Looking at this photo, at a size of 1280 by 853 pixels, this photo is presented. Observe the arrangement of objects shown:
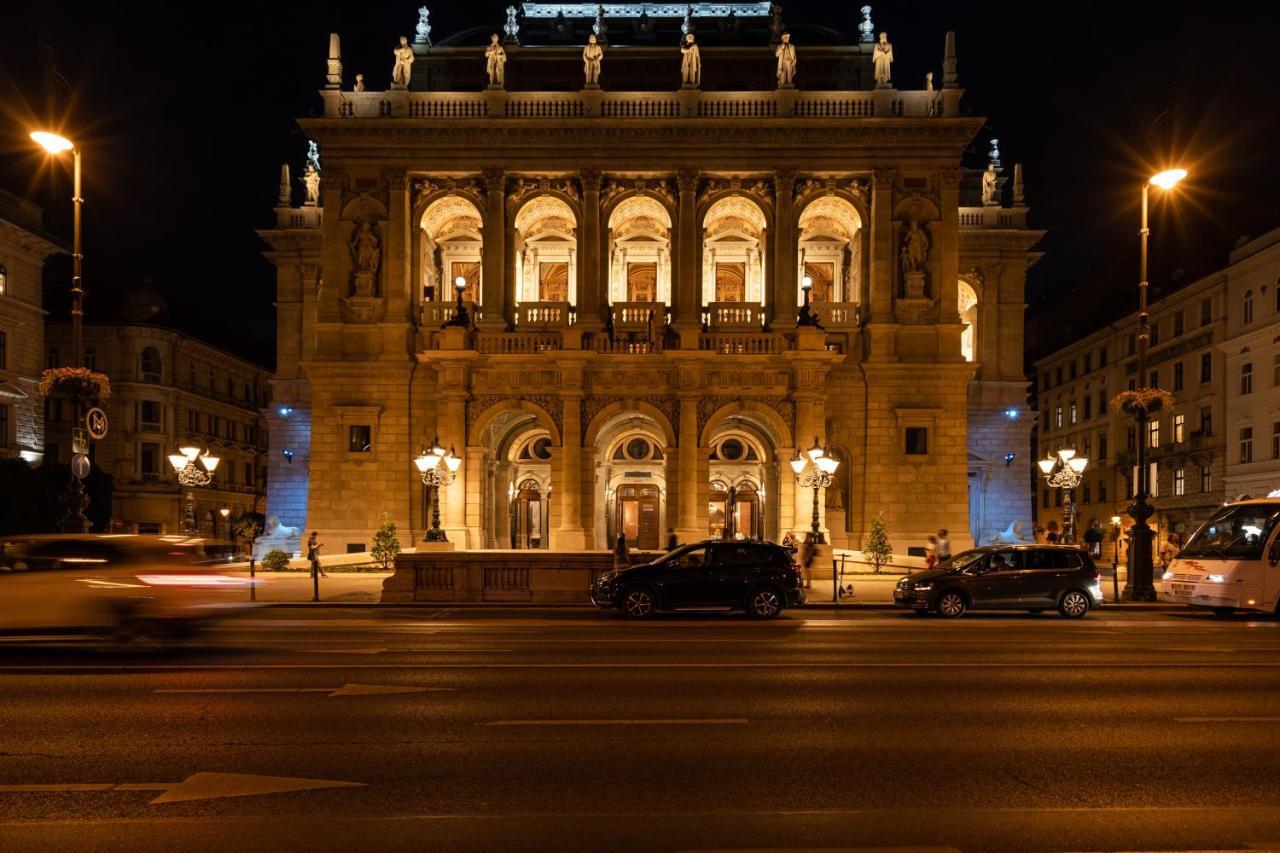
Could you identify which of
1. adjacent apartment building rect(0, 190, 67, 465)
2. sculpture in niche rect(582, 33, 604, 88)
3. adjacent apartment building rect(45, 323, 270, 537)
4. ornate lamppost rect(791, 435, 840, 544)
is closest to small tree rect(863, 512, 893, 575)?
ornate lamppost rect(791, 435, 840, 544)

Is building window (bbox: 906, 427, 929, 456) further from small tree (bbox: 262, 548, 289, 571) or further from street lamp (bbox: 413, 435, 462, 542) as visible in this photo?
Result: small tree (bbox: 262, 548, 289, 571)

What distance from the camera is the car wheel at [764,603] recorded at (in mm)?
20094

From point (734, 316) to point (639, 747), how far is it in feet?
112

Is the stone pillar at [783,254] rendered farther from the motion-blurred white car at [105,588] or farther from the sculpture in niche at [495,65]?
the motion-blurred white car at [105,588]

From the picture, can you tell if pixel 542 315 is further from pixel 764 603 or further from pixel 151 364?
pixel 151 364

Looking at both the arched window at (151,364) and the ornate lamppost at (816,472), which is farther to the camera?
the arched window at (151,364)

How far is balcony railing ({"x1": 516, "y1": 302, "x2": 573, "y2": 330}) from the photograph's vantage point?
41281 mm

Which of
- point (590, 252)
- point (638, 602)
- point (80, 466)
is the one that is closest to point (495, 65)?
point (590, 252)

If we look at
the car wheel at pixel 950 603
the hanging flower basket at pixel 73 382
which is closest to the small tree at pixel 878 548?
the car wheel at pixel 950 603

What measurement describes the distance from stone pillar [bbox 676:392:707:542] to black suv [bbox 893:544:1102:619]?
18341 mm

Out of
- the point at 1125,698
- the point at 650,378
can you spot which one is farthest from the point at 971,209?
the point at 1125,698

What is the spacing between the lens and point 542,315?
42.0m

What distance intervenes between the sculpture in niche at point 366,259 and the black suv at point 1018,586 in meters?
28.5

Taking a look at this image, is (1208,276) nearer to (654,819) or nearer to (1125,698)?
(1125,698)
